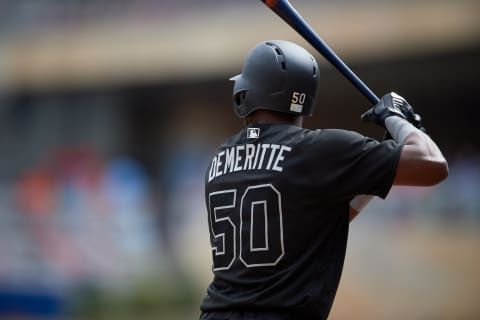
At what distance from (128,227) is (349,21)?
4.56 meters

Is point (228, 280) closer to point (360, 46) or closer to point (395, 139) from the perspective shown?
point (395, 139)

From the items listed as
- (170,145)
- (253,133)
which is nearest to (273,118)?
(253,133)

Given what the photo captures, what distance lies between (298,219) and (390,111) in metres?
0.64

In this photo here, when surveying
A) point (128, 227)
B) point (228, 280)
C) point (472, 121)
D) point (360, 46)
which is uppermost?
point (360, 46)

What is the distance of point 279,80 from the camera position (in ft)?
12.5

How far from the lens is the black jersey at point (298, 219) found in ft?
11.6

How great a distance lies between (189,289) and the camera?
46.8ft

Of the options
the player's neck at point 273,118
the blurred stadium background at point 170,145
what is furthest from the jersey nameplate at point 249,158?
the blurred stadium background at point 170,145

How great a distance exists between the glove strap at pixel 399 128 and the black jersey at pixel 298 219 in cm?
12

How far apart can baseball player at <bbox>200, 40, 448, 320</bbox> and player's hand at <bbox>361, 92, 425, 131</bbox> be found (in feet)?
0.50

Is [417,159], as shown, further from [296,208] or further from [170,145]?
[170,145]

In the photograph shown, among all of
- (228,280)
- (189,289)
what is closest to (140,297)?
(189,289)

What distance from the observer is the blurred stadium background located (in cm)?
1216

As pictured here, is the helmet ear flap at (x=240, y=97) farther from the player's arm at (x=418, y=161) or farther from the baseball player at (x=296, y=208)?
the player's arm at (x=418, y=161)
